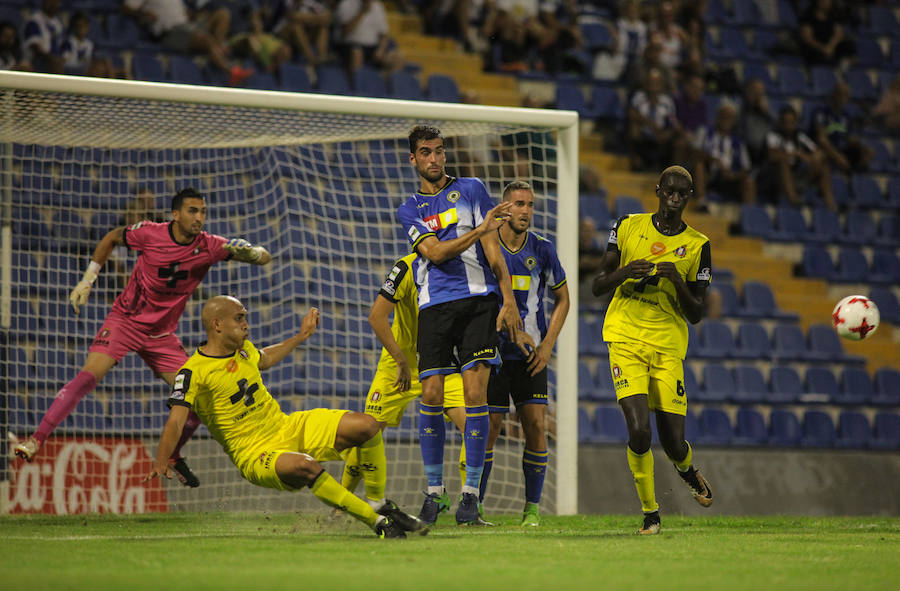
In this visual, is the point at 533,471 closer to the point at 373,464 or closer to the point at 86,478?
the point at 373,464

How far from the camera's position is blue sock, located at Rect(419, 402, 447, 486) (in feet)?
22.9

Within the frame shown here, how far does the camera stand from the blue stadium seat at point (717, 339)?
511 inches

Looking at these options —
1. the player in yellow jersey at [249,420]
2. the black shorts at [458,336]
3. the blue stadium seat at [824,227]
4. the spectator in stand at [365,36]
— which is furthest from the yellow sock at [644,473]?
the blue stadium seat at [824,227]

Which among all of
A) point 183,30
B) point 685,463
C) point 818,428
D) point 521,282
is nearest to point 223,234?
point 183,30

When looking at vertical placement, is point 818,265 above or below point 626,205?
below

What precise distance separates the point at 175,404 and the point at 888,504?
26.5 ft

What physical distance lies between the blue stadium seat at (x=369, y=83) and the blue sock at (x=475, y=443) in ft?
22.9

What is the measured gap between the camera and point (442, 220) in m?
6.91

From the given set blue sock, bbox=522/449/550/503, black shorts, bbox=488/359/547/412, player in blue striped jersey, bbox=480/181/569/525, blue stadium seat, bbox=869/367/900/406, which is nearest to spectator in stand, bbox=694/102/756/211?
blue stadium seat, bbox=869/367/900/406

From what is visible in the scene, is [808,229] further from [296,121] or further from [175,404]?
[175,404]

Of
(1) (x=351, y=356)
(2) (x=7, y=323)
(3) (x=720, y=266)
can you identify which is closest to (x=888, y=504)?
(3) (x=720, y=266)

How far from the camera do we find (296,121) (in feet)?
28.6

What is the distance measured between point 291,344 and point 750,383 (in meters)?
7.33

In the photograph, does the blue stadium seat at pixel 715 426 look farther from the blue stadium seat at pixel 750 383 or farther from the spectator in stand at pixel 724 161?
the spectator in stand at pixel 724 161
